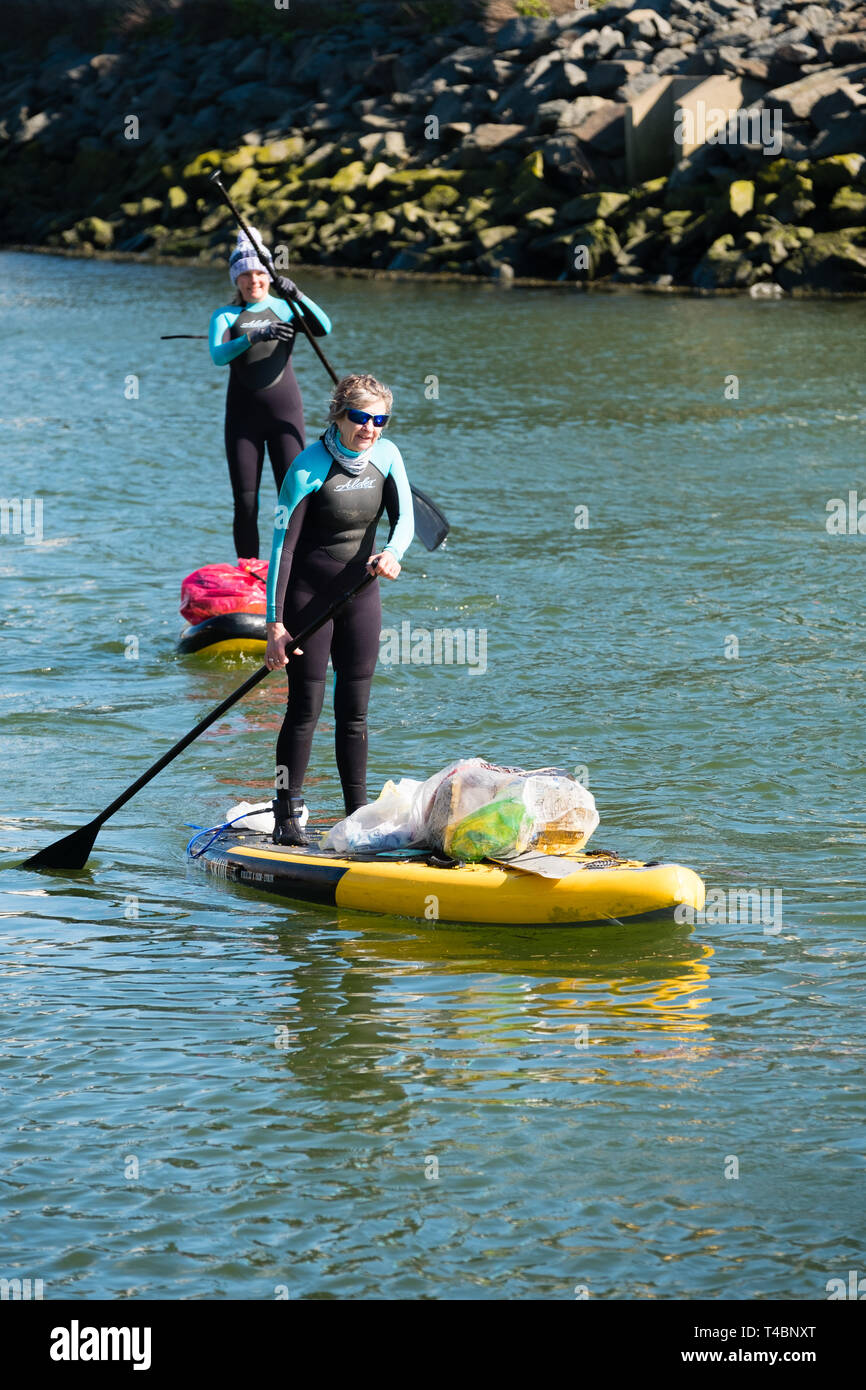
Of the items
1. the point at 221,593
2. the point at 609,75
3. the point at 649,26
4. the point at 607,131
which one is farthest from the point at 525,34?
the point at 221,593

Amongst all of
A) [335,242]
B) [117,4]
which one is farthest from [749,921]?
[117,4]

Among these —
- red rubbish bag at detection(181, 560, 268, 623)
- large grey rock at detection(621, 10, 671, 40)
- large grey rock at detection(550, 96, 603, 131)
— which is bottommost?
red rubbish bag at detection(181, 560, 268, 623)

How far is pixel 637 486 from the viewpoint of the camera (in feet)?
50.0

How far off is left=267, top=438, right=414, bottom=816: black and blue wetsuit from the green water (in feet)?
2.59

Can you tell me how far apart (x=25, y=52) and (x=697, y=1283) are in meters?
53.2

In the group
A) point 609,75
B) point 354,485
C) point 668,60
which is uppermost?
point 668,60

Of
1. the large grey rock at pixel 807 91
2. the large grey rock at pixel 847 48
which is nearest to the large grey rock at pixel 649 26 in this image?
the large grey rock at pixel 847 48

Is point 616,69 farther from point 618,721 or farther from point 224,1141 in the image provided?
point 224,1141

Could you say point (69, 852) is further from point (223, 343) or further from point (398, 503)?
point (223, 343)

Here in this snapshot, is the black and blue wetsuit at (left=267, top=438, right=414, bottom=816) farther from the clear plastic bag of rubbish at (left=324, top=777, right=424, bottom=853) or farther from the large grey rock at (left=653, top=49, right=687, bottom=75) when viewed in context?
the large grey rock at (left=653, top=49, right=687, bottom=75)

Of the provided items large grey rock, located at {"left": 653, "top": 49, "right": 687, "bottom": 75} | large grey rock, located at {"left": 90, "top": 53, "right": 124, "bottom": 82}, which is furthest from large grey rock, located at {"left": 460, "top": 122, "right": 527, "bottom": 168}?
large grey rock, located at {"left": 90, "top": 53, "right": 124, "bottom": 82}

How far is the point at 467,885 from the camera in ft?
21.5

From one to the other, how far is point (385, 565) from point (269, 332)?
13.3 ft

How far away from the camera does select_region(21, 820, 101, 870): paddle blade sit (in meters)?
7.36
